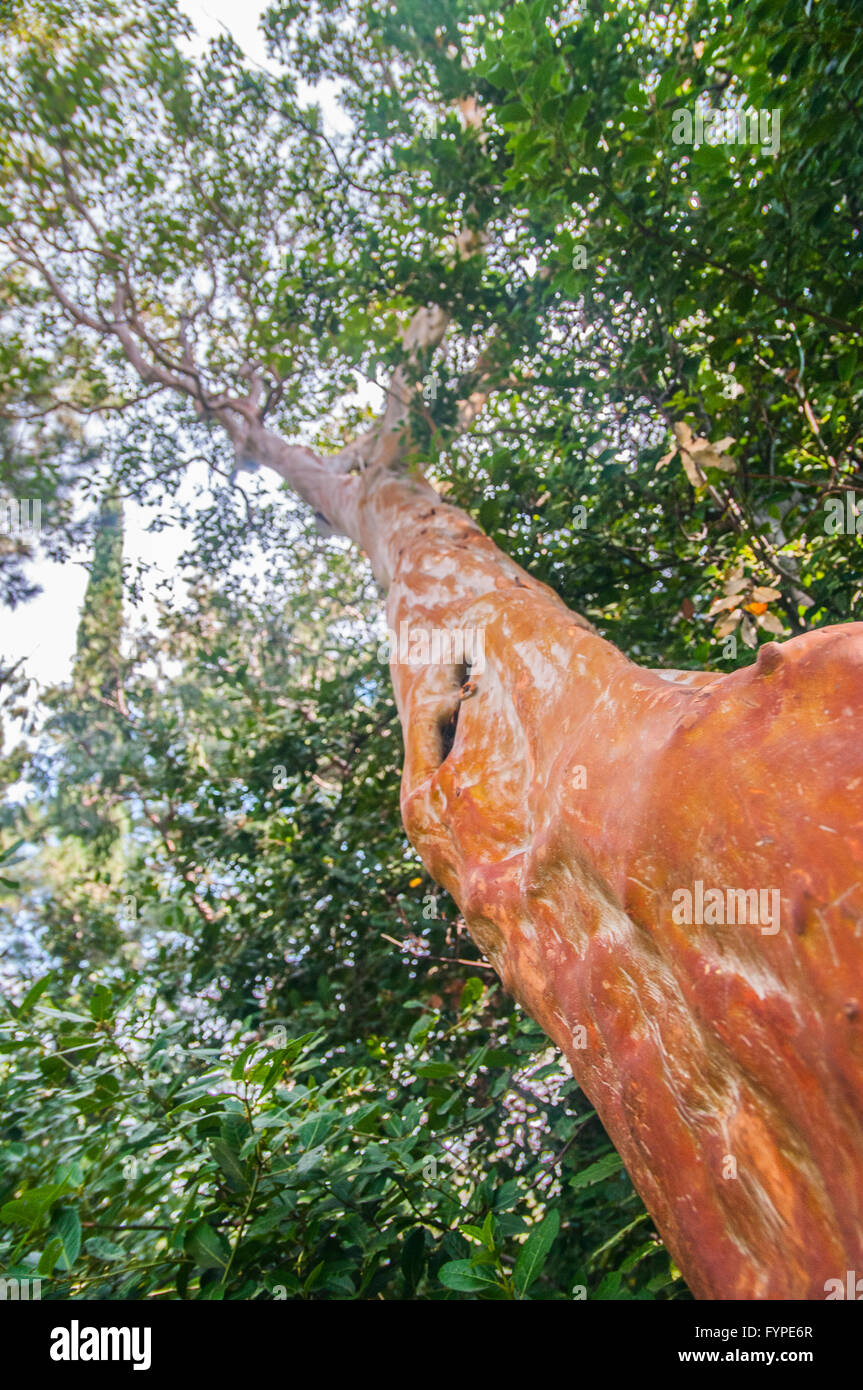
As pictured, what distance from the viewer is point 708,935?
1065mm

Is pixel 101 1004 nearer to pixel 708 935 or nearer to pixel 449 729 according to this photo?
pixel 449 729

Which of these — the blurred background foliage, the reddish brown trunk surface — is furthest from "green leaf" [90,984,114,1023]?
the reddish brown trunk surface

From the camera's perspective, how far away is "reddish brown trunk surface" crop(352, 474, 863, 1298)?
88 cm

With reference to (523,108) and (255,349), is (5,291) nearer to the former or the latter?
(255,349)

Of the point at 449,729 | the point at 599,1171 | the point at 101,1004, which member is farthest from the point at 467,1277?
the point at 449,729

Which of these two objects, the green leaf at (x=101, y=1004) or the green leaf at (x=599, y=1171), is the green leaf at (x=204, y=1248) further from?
the green leaf at (x=599, y=1171)

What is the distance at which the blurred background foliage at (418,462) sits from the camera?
168cm

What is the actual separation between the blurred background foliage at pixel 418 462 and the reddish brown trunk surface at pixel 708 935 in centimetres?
41

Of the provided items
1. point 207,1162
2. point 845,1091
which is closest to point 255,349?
point 207,1162

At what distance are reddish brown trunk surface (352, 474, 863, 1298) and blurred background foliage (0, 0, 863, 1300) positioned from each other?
0.41 metres

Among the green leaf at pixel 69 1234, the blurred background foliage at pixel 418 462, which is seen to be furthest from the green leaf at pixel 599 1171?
the green leaf at pixel 69 1234

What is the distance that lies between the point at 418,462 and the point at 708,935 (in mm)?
3275

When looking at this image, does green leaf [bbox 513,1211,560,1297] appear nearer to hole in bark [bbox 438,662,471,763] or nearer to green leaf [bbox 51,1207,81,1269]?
green leaf [bbox 51,1207,81,1269]

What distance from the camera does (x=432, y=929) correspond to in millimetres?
3662
